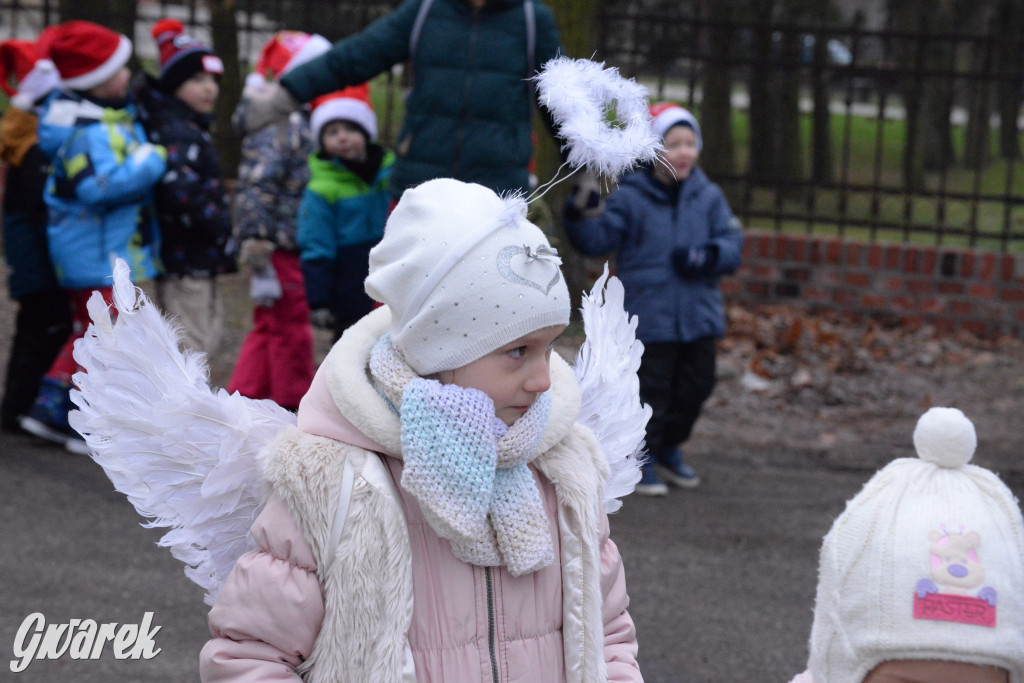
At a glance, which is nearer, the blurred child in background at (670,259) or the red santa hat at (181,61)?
the blurred child in background at (670,259)

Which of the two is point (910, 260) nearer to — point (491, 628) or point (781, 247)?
point (781, 247)

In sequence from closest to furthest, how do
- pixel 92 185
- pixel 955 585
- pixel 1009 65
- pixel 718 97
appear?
pixel 955 585 < pixel 92 185 < pixel 1009 65 < pixel 718 97

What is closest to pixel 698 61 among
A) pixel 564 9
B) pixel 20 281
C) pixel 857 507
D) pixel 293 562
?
pixel 564 9

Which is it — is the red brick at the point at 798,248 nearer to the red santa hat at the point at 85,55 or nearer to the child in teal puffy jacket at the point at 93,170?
the child in teal puffy jacket at the point at 93,170

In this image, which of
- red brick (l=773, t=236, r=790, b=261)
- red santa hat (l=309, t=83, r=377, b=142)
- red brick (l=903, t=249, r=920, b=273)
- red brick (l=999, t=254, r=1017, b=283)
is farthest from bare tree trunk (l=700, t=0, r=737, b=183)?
red santa hat (l=309, t=83, r=377, b=142)

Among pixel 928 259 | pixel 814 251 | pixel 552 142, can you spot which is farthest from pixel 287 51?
pixel 928 259

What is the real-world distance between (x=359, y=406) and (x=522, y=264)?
0.34 metres

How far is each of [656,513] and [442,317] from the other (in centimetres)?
360

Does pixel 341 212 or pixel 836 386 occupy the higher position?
pixel 341 212

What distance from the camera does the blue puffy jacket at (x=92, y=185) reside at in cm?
538

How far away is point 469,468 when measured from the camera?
75.1 inches

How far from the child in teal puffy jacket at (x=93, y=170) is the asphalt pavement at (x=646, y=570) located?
57 cm

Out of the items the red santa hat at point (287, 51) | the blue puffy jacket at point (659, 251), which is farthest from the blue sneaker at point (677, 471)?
the red santa hat at point (287, 51)

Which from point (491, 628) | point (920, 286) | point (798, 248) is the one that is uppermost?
point (491, 628)
